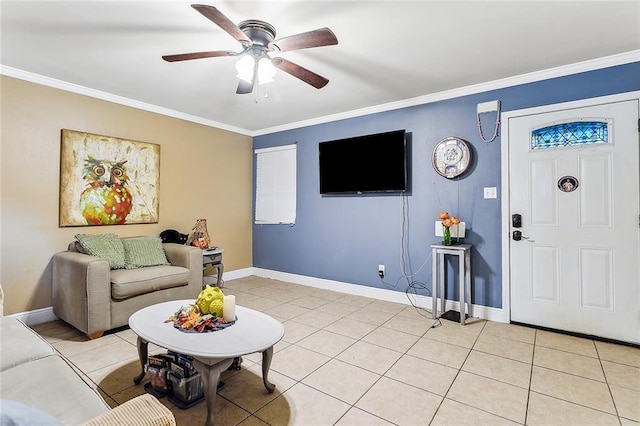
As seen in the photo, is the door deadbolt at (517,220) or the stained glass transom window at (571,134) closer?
the stained glass transom window at (571,134)

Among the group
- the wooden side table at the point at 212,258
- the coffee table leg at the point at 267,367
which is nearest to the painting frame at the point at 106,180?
the wooden side table at the point at 212,258

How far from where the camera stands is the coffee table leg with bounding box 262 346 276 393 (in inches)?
74.0

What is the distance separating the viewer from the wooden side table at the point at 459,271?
316cm

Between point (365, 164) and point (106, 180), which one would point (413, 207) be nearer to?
point (365, 164)

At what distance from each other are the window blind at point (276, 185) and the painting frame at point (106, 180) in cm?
164

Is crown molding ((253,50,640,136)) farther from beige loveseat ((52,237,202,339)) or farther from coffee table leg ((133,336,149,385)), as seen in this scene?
coffee table leg ((133,336,149,385))

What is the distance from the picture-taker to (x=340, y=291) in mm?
4367

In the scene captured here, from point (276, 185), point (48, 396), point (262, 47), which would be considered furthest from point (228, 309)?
point (276, 185)

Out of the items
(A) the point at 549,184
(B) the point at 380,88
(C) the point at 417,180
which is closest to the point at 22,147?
(B) the point at 380,88

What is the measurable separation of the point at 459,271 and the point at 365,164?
1.71m

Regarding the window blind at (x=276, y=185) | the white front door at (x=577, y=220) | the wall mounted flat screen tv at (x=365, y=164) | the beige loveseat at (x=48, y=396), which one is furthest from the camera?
the window blind at (x=276, y=185)

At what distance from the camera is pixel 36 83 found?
123 inches

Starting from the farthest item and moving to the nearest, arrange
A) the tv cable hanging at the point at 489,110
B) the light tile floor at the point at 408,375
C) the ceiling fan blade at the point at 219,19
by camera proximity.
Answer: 1. the tv cable hanging at the point at 489,110
2. the light tile floor at the point at 408,375
3. the ceiling fan blade at the point at 219,19

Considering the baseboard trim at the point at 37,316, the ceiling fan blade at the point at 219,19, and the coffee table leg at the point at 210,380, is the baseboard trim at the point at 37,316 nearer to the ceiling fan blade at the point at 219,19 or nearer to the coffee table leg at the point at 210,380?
the coffee table leg at the point at 210,380
